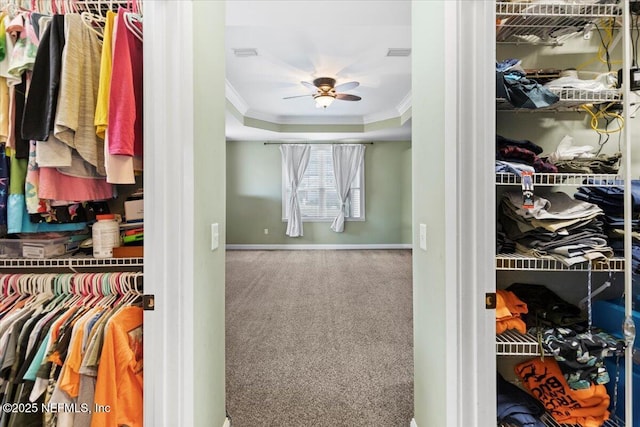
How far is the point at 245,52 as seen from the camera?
346 cm

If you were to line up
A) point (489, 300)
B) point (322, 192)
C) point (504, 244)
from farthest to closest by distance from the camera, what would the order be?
point (322, 192)
point (504, 244)
point (489, 300)

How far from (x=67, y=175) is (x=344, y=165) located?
6078 millimetres

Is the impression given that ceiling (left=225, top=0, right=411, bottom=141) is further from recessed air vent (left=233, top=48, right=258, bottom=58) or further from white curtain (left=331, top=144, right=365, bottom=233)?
white curtain (left=331, top=144, right=365, bottom=233)

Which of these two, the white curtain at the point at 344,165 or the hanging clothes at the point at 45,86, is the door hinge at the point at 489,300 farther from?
the white curtain at the point at 344,165

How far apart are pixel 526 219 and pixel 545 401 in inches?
32.2

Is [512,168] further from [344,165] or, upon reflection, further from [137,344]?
[344,165]

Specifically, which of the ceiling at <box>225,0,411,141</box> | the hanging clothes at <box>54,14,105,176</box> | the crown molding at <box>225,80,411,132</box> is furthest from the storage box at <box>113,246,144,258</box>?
the crown molding at <box>225,80,411,132</box>

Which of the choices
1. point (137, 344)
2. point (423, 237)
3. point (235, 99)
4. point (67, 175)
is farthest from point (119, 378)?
point (235, 99)

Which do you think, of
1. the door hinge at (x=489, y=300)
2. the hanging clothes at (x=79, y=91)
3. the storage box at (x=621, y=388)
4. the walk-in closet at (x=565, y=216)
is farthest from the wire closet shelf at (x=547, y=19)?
the hanging clothes at (x=79, y=91)

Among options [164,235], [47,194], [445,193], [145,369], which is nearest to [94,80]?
[47,194]

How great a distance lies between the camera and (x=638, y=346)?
1226 millimetres

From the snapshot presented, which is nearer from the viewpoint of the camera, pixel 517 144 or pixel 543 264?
pixel 543 264

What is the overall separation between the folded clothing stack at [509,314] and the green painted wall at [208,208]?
1.23 metres

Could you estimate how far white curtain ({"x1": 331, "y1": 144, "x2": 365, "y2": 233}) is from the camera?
6957mm
